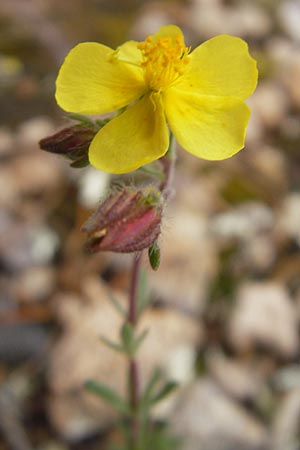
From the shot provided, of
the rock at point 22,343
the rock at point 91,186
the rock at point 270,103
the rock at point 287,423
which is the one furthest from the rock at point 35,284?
the rock at point 270,103

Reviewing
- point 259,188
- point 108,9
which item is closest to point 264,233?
point 259,188

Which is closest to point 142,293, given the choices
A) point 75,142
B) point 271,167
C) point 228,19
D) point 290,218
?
point 75,142

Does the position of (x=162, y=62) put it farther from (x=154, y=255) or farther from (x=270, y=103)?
(x=270, y=103)

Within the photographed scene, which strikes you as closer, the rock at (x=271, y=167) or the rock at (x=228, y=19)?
the rock at (x=271, y=167)

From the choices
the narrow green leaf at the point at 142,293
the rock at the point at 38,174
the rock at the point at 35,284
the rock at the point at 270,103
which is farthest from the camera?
the rock at the point at 270,103

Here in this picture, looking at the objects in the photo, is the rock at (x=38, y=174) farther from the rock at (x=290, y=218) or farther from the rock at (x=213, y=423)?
the rock at (x=213, y=423)

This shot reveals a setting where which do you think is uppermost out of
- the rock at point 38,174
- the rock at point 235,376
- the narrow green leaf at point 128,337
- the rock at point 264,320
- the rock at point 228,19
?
the narrow green leaf at point 128,337
